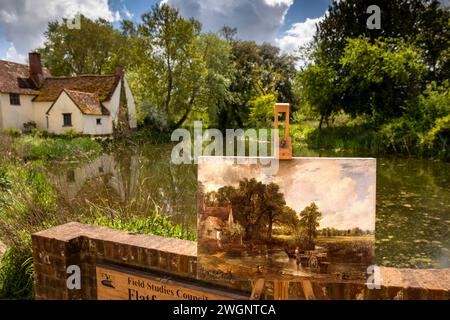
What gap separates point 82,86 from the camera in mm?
23844

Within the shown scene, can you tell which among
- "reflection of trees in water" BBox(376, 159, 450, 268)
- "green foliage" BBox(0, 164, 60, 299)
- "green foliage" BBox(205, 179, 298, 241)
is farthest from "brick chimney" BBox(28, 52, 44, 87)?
"green foliage" BBox(205, 179, 298, 241)

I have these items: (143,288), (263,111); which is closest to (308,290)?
(143,288)

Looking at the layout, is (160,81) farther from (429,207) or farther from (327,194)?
(327,194)

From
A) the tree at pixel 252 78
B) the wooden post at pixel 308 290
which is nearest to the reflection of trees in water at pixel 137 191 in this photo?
the wooden post at pixel 308 290

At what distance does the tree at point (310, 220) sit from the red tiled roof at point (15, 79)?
950 inches

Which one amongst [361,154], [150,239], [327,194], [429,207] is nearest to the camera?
[327,194]

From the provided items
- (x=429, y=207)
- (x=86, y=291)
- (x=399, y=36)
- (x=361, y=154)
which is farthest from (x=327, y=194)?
(x=399, y=36)

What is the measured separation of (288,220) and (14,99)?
24.5m

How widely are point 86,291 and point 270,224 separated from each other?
1685mm

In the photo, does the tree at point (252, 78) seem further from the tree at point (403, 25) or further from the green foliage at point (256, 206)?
the green foliage at point (256, 206)

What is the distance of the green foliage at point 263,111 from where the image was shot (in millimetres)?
24250

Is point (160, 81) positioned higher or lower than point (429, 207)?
higher

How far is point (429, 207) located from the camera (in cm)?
723
